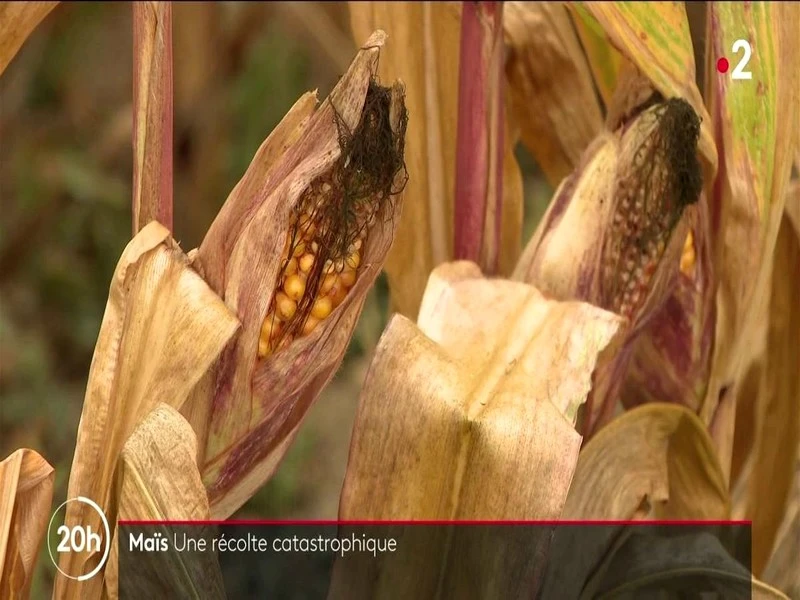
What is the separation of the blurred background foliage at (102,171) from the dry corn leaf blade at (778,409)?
0.68 feet

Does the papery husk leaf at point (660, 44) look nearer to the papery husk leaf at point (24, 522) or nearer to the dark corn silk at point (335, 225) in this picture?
the dark corn silk at point (335, 225)

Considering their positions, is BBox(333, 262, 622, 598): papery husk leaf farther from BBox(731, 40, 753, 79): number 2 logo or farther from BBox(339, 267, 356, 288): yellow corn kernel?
BBox(731, 40, 753, 79): number 2 logo

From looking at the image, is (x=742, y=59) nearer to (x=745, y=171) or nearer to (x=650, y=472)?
(x=745, y=171)

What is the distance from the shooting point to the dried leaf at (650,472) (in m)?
0.42

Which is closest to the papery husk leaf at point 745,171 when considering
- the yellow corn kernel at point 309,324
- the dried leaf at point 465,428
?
the dried leaf at point 465,428

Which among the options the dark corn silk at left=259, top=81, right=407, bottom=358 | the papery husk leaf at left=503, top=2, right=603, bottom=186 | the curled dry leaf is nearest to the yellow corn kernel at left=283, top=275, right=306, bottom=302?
the dark corn silk at left=259, top=81, right=407, bottom=358

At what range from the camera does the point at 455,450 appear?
1.12 feet

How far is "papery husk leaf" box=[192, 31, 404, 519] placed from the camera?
330 millimetres

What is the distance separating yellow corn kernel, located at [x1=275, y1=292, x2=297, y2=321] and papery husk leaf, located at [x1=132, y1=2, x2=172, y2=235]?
0.05m

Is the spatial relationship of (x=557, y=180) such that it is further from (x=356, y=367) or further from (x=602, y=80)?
(x=356, y=367)

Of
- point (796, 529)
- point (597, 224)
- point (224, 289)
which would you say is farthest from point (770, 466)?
point (224, 289)

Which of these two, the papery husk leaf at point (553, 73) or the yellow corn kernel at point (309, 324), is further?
the papery husk leaf at point (553, 73)

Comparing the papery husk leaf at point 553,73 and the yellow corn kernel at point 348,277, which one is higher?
the papery husk leaf at point 553,73

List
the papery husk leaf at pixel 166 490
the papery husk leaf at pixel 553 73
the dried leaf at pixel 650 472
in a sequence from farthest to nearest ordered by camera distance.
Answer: the papery husk leaf at pixel 553 73 < the dried leaf at pixel 650 472 < the papery husk leaf at pixel 166 490
